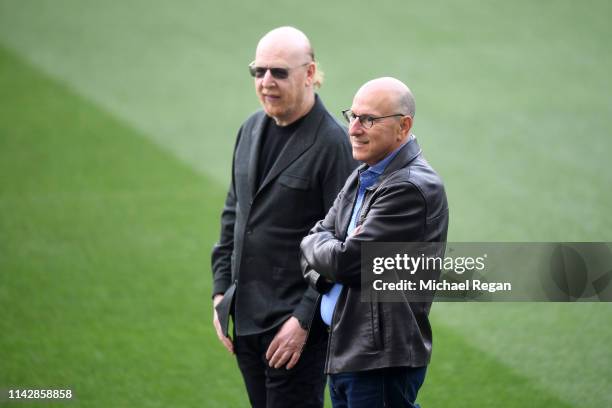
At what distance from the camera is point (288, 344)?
151 inches

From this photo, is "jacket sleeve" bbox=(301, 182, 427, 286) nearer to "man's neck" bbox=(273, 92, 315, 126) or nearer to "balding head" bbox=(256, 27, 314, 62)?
"man's neck" bbox=(273, 92, 315, 126)

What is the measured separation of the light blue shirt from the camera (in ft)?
11.3

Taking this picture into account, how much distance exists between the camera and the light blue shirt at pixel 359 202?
3.43 metres

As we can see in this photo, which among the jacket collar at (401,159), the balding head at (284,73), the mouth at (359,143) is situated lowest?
the jacket collar at (401,159)

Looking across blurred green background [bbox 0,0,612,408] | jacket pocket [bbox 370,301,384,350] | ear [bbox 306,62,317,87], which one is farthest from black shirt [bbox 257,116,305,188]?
blurred green background [bbox 0,0,612,408]

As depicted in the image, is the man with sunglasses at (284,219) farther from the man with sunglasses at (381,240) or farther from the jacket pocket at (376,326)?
the jacket pocket at (376,326)

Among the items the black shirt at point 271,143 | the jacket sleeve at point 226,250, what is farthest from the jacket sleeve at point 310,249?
the jacket sleeve at point 226,250

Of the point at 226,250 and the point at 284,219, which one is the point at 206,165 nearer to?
the point at 226,250

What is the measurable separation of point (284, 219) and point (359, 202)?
528 millimetres

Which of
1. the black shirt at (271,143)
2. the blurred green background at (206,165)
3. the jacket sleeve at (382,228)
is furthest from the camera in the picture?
the blurred green background at (206,165)

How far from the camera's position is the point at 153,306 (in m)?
6.89

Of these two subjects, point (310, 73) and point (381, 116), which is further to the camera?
point (310, 73)

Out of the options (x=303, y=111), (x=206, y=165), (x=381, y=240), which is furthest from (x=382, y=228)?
(x=206, y=165)

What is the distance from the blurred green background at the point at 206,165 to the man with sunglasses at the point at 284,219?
1705mm
